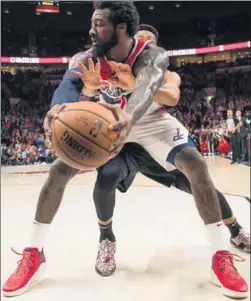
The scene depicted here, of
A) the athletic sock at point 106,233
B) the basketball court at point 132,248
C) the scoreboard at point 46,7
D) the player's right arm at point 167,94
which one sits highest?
the scoreboard at point 46,7

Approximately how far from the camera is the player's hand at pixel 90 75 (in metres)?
0.87

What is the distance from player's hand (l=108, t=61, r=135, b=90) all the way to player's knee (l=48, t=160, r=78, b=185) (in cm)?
27

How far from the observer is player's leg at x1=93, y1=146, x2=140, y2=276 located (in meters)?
1.05

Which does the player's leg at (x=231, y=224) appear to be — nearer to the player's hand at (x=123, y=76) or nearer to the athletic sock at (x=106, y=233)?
the athletic sock at (x=106, y=233)

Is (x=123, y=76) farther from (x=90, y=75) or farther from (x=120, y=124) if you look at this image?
(x=120, y=124)

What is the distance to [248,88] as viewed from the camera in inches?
65.5

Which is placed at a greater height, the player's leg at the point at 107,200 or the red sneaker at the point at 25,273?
the player's leg at the point at 107,200

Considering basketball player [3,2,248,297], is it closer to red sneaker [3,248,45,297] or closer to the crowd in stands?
red sneaker [3,248,45,297]

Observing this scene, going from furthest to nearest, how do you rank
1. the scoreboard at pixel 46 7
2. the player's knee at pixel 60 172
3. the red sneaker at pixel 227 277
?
the scoreboard at pixel 46 7
the player's knee at pixel 60 172
the red sneaker at pixel 227 277

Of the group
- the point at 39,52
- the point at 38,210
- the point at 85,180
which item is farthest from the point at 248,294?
the point at 85,180

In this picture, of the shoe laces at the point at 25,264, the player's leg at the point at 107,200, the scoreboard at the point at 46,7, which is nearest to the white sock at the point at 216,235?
the player's leg at the point at 107,200

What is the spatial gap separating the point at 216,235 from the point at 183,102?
1.79 feet

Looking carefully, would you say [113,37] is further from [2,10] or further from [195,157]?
[2,10]

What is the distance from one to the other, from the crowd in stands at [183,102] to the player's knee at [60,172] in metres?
0.15
